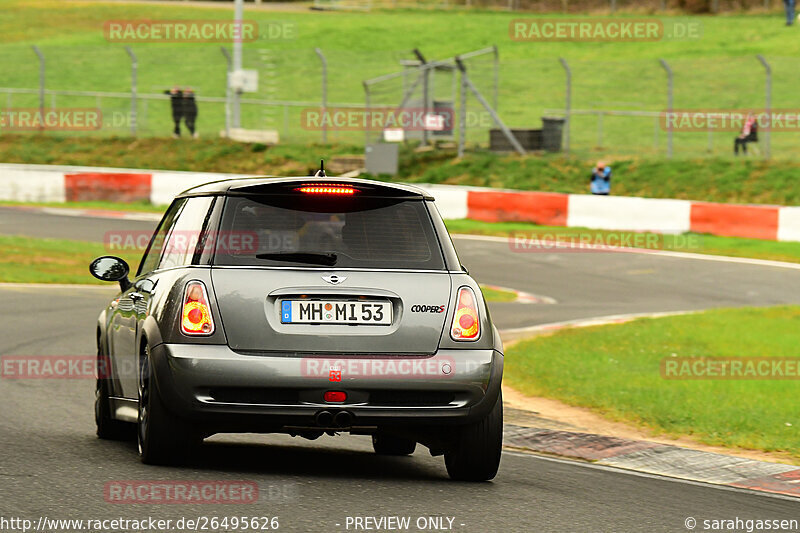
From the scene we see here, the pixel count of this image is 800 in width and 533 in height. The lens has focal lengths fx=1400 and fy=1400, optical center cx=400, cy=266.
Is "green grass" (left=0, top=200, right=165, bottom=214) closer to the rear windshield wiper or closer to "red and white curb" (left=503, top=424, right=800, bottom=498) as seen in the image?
"red and white curb" (left=503, top=424, right=800, bottom=498)

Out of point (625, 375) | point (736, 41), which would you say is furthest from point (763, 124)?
point (736, 41)

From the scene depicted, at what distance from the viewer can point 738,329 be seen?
49.5ft

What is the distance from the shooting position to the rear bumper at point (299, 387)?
259 inches

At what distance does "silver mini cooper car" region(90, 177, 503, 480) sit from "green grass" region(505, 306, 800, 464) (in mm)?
2930

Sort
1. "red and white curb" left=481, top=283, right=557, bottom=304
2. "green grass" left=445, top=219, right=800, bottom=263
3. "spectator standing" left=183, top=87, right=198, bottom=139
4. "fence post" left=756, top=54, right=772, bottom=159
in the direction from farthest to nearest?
"spectator standing" left=183, top=87, right=198, bottom=139, "fence post" left=756, top=54, right=772, bottom=159, "green grass" left=445, top=219, right=800, bottom=263, "red and white curb" left=481, top=283, right=557, bottom=304

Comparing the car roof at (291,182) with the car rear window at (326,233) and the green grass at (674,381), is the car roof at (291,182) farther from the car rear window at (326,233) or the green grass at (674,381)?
the green grass at (674,381)

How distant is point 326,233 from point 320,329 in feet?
1.81

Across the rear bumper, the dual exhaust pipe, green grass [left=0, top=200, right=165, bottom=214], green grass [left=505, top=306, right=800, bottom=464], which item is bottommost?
green grass [left=505, top=306, right=800, bottom=464]

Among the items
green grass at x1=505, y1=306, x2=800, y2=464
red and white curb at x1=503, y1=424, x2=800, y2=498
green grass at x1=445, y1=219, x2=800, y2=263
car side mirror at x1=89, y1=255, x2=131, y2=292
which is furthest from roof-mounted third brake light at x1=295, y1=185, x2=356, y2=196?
green grass at x1=445, y1=219, x2=800, y2=263

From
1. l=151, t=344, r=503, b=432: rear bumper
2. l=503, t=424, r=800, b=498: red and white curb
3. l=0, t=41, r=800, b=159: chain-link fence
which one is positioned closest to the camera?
l=151, t=344, r=503, b=432: rear bumper

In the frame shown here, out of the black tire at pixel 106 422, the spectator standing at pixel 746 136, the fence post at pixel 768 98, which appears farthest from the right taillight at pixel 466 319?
the spectator standing at pixel 746 136

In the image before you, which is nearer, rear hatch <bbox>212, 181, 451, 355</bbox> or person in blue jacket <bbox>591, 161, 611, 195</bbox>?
rear hatch <bbox>212, 181, 451, 355</bbox>

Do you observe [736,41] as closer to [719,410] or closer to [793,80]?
[793,80]

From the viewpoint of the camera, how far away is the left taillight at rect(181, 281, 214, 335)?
666 cm
